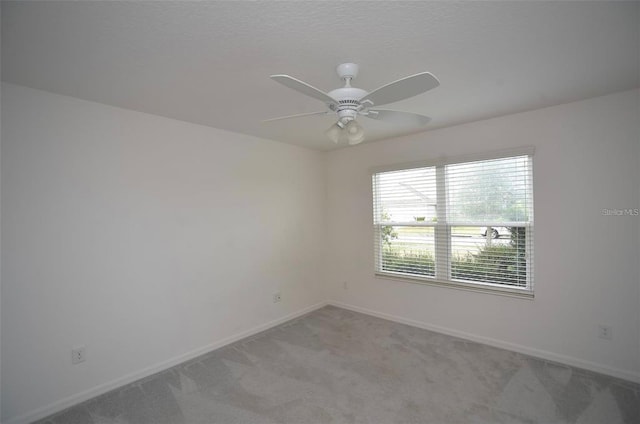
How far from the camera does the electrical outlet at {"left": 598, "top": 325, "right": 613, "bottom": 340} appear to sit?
260 cm

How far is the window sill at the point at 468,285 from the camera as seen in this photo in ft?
9.93

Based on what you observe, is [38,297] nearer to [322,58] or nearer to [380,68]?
[322,58]

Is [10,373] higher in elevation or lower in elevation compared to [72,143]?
lower

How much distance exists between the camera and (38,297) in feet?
7.27

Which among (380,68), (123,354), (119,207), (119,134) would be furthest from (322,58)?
(123,354)

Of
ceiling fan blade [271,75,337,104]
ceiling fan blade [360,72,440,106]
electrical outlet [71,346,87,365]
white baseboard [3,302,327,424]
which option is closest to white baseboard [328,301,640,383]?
white baseboard [3,302,327,424]

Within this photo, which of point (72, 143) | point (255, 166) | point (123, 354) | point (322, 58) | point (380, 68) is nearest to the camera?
point (322, 58)

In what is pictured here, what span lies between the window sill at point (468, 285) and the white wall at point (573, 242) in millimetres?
58

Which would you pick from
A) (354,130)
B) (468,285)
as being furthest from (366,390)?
(354,130)

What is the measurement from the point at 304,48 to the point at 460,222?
2.64m

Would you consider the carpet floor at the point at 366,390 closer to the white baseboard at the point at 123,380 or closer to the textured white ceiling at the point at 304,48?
the white baseboard at the point at 123,380

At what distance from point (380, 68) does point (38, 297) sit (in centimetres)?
294

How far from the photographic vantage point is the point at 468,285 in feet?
11.0

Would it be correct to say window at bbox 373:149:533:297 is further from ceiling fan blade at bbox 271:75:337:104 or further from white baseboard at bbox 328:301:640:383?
ceiling fan blade at bbox 271:75:337:104
